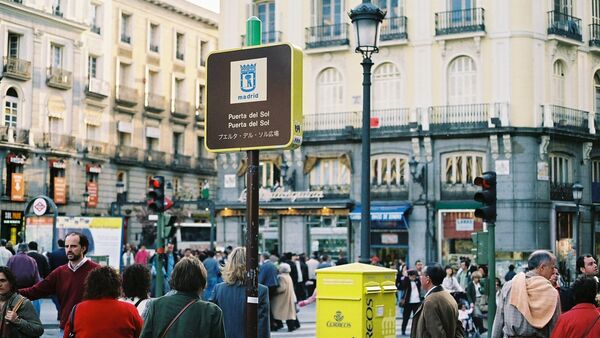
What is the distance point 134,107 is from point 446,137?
23.7 metres

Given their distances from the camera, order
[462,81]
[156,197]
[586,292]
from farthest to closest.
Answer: [462,81] < [156,197] < [586,292]

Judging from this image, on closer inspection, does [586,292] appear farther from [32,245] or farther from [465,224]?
[465,224]

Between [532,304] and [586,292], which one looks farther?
[532,304]

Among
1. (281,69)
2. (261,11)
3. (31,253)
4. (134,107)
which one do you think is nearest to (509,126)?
(261,11)

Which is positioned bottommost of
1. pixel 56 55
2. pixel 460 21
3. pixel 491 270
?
pixel 491 270

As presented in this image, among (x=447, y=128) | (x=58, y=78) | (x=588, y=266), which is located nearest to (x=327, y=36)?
(x=447, y=128)

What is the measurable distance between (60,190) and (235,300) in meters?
42.2

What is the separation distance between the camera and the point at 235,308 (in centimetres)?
945

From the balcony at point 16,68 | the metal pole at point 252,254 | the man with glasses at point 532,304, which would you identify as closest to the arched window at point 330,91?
the balcony at point 16,68

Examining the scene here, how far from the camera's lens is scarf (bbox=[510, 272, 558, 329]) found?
9555mm

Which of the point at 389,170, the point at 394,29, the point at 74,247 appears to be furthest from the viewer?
the point at 389,170

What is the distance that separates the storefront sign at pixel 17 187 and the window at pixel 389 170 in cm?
1842

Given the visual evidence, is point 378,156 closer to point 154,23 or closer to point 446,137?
point 446,137

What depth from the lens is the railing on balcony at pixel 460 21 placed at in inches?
1499
